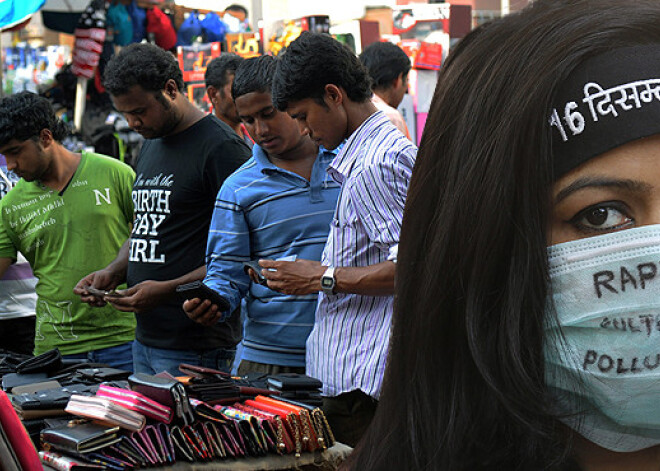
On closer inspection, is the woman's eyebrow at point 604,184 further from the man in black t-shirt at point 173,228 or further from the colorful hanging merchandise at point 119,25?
the colorful hanging merchandise at point 119,25

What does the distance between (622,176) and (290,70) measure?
228 centimetres

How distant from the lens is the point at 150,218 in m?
3.60

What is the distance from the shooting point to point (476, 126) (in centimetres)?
76

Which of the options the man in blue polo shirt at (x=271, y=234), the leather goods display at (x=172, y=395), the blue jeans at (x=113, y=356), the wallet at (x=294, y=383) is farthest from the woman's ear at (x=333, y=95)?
the blue jeans at (x=113, y=356)

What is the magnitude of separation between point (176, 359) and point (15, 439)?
70.3 inches

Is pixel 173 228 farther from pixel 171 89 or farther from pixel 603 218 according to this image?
pixel 603 218

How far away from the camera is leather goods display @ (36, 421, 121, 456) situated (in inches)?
95.4

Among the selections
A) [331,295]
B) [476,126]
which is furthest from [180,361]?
[476,126]

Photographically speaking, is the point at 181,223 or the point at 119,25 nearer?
the point at 181,223

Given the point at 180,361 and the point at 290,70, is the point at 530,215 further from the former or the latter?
the point at 180,361

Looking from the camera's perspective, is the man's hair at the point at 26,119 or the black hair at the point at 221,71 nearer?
the man's hair at the point at 26,119

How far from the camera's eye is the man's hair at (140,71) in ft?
12.5

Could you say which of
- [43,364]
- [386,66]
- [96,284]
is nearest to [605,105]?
[43,364]

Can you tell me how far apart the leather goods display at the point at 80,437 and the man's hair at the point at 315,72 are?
1178mm
